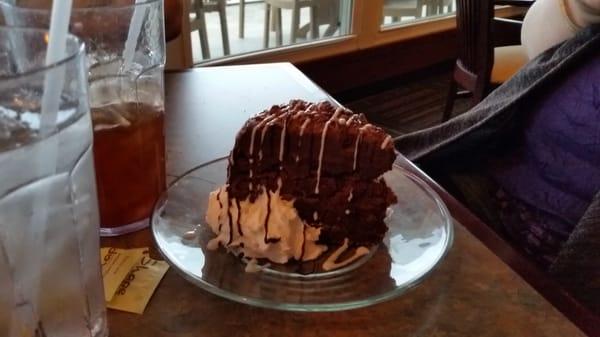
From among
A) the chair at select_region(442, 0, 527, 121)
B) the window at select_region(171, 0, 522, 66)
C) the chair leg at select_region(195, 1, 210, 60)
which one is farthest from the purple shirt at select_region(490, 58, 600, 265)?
the chair leg at select_region(195, 1, 210, 60)

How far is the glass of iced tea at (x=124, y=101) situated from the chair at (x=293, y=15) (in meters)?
1.92

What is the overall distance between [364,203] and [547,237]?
0.42 metres

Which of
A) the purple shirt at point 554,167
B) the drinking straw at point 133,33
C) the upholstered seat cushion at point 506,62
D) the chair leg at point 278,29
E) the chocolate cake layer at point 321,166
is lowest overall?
the chair leg at point 278,29

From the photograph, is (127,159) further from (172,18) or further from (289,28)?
(289,28)

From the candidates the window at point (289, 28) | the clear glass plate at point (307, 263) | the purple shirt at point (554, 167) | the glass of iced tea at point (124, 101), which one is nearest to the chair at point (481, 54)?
the window at point (289, 28)

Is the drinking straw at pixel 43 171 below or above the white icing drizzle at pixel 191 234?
above

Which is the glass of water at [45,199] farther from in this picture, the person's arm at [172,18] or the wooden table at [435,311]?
the person's arm at [172,18]

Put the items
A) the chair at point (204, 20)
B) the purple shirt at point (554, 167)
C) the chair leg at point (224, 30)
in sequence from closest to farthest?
the purple shirt at point (554, 167), the chair at point (204, 20), the chair leg at point (224, 30)

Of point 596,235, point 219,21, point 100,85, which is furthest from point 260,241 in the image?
point 219,21

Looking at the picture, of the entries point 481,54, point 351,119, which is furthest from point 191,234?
point 481,54

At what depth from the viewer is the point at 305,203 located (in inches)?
24.5

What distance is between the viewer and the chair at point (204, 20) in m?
2.30

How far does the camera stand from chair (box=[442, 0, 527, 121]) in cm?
180

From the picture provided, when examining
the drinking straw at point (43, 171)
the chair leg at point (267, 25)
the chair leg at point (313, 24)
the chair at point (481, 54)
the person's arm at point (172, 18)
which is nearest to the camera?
the drinking straw at point (43, 171)
